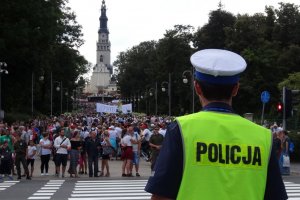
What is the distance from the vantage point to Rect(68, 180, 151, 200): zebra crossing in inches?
696

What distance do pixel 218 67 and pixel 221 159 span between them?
1.63 ft

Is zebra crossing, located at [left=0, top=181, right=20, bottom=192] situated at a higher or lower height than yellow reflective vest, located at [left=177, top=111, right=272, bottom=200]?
lower

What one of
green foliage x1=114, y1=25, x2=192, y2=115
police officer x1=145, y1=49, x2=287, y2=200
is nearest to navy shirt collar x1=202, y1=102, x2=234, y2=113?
police officer x1=145, y1=49, x2=287, y2=200

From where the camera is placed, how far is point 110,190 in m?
19.7

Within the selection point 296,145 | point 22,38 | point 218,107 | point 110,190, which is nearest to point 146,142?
point 296,145

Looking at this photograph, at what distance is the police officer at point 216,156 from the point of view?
3592mm

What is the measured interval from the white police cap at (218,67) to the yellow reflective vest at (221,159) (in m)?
0.21

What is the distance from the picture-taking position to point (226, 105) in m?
3.84

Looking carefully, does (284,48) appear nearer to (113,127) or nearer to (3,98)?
(3,98)

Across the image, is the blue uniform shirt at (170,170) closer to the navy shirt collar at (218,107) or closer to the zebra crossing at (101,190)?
the navy shirt collar at (218,107)

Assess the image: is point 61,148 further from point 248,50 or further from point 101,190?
point 248,50

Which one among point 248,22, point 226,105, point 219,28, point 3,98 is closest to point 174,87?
point 219,28

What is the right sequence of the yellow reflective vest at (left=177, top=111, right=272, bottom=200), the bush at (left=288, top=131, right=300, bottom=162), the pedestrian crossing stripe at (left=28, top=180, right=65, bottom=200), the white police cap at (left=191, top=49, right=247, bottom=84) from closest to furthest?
the yellow reflective vest at (left=177, top=111, right=272, bottom=200) → the white police cap at (left=191, top=49, right=247, bottom=84) → the pedestrian crossing stripe at (left=28, top=180, right=65, bottom=200) → the bush at (left=288, top=131, right=300, bottom=162)

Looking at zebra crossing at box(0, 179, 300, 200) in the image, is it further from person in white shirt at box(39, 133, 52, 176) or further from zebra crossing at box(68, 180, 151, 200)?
person in white shirt at box(39, 133, 52, 176)
